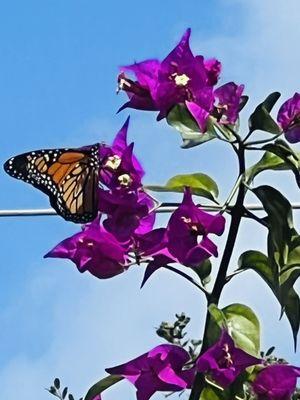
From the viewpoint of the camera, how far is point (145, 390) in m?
1.05

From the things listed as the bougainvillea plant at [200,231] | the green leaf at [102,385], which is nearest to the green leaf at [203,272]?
the bougainvillea plant at [200,231]

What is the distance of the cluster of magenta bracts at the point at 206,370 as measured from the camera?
102 cm

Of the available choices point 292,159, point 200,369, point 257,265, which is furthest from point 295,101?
point 200,369

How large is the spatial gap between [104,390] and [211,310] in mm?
178

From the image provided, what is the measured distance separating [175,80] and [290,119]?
0.13 meters

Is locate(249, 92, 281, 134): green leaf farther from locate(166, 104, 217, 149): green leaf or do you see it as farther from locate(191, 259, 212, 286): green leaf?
locate(191, 259, 212, 286): green leaf

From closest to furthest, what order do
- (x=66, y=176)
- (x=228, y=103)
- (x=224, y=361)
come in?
(x=224, y=361)
(x=228, y=103)
(x=66, y=176)

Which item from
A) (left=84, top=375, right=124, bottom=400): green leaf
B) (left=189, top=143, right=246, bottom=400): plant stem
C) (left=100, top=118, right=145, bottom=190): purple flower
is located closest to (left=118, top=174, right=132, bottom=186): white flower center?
(left=100, top=118, right=145, bottom=190): purple flower

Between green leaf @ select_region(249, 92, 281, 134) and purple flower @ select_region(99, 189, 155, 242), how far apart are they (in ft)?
0.45

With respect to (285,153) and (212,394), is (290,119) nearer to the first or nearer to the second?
(285,153)

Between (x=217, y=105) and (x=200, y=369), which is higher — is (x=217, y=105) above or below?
above

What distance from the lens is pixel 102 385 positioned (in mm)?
1135

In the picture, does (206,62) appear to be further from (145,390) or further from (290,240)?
(145,390)

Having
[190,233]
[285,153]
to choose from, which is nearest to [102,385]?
[190,233]
